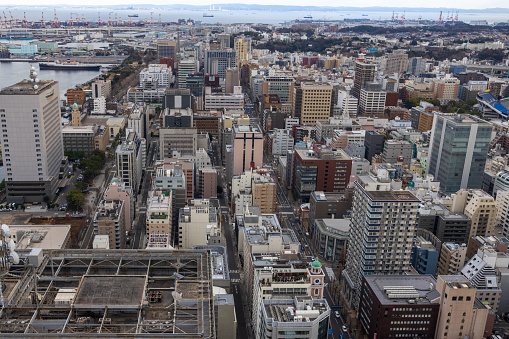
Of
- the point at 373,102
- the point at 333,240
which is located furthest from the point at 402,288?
the point at 373,102

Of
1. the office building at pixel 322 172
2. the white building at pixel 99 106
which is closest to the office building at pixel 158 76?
the white building at pixel 99 106

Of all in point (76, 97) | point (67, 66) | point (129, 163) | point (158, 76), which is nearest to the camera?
point (129, 163)

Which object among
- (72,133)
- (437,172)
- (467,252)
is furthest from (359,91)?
(467,252)

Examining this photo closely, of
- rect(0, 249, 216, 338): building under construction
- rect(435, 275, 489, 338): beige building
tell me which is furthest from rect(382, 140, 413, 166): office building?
rect(0, 249, 216, 338): building under construction

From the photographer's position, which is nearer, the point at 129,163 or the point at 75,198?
the point at 75,198

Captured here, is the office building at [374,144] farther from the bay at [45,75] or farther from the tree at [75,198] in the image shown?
the bay at [45,75]

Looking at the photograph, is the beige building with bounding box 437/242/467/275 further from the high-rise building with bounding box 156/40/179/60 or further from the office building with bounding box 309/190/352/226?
the high-rise building with bounding box 156/40/179/60

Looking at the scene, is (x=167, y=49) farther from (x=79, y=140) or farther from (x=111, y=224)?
(x=111, y=224)
